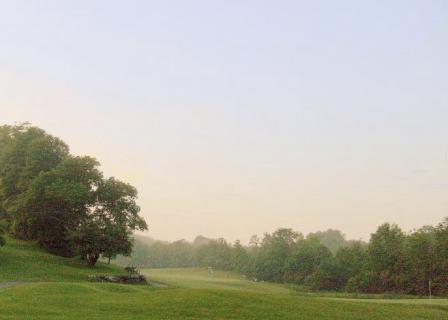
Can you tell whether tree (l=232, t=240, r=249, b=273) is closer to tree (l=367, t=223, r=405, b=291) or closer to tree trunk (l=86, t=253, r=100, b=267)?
tree (l=367, t=223, r=405, b=291)

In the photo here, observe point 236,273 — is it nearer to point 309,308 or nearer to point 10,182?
point 10,182

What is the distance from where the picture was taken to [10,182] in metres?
75.6

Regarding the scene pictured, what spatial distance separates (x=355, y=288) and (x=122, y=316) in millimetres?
76915

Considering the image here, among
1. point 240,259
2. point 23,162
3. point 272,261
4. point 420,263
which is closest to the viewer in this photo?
point 23,162

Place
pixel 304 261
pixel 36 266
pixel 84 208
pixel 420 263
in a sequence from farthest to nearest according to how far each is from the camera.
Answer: pixel 304 261, pixel 420 263, pixel 84 208, pixel 36 266

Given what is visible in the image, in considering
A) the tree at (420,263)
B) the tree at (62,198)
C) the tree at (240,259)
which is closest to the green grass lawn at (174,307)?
the tree at (62,198)

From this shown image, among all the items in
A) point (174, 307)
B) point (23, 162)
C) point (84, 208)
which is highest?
point (23, 162)

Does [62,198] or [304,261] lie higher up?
[62,198]

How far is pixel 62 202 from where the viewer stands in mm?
69188

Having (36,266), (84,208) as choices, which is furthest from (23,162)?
(36,266)

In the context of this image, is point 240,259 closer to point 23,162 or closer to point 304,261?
point 304,261

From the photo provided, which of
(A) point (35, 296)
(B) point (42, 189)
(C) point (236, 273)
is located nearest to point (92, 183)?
(B) point (42, 189)

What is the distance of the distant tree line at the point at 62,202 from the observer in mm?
65000

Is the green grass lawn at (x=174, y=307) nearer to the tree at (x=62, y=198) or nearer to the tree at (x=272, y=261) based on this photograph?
the tree at (x=62, y=198)
